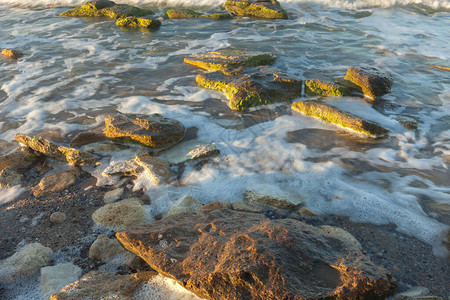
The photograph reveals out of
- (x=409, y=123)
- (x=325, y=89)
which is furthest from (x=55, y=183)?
(x=409, y=123)

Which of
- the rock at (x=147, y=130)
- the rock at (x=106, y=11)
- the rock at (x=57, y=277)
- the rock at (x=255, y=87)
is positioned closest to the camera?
the rock at (x=57, y=277)

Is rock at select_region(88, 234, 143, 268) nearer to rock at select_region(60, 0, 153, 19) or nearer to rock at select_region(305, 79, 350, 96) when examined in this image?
rock at select_region(305, 79, 350, 96)

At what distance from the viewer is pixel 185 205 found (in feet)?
10.4

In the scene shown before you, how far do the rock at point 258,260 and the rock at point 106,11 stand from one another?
10040 millimetres

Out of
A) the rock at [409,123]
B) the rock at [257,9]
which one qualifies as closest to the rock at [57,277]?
the rock at [409,123]

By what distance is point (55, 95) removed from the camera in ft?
19.4

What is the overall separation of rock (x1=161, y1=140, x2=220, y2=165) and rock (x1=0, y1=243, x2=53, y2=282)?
1679 millimetres

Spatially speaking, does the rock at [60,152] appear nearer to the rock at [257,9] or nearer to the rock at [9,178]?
the rock at [9,178]

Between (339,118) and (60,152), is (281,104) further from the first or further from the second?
(60,152)

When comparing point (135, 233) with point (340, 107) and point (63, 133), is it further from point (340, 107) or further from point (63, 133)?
point (340, 107)

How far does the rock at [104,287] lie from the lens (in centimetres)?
220

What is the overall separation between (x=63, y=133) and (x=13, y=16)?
10219mm

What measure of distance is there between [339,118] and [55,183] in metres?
3.66

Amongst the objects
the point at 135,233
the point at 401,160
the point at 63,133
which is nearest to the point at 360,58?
the point at 401,160
